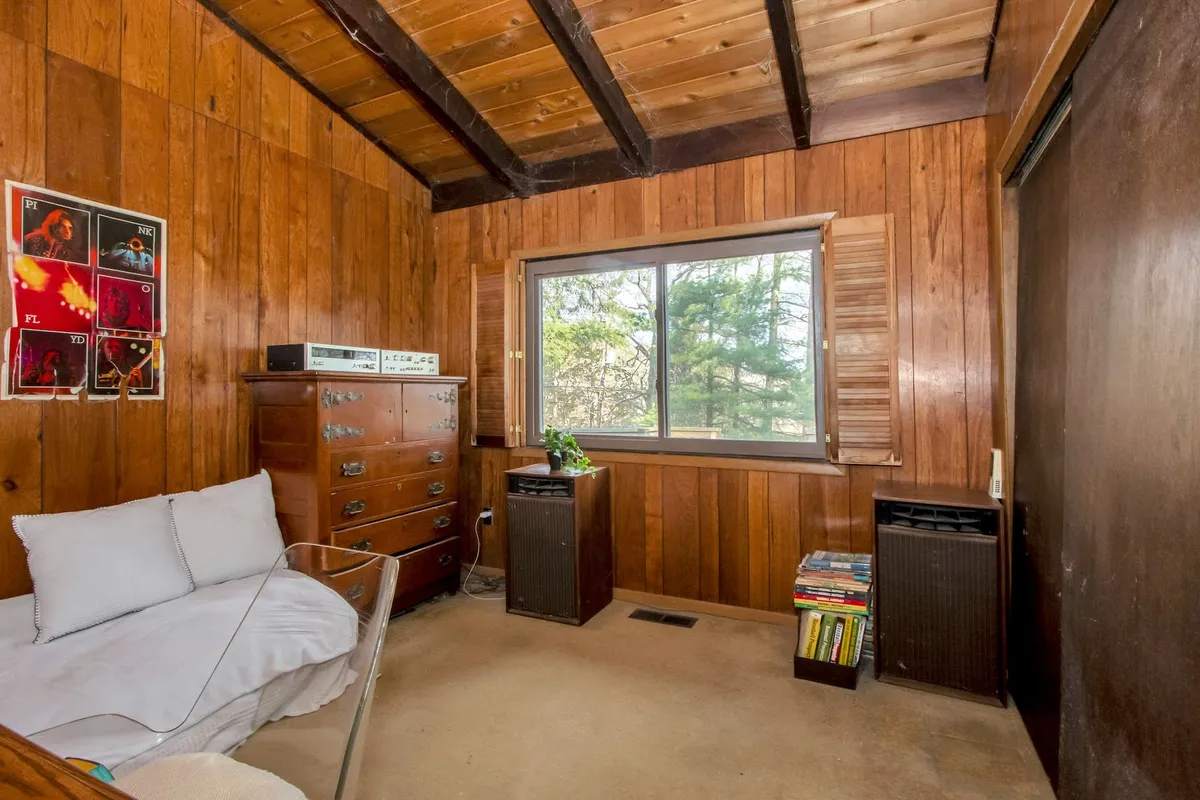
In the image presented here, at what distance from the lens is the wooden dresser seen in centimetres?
258

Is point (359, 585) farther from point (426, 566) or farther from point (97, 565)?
point (426, 566)

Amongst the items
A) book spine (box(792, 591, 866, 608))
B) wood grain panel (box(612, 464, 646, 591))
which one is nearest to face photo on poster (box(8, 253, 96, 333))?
wood grain panel (box(612, 464, 646, 591))

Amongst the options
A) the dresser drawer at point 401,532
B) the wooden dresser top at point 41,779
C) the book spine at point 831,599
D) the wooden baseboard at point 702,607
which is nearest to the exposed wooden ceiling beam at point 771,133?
the dresser drawer at point 401,532

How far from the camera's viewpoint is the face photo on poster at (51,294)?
79.5 inches

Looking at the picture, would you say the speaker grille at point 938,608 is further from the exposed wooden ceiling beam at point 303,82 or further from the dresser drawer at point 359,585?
the exposed wooden ceiling beam at point 303,82

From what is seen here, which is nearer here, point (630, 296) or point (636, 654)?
point (636, 654)

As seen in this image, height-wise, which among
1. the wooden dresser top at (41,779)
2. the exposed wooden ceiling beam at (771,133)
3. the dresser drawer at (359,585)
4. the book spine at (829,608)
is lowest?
the book spine at (829,608)

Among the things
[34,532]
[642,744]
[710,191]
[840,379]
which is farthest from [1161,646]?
[34,532]

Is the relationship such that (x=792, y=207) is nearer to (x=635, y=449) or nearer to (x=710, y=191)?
(x=710, y=191)

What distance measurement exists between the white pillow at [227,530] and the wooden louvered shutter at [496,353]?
1.35 m

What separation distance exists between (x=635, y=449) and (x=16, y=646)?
2.53 m

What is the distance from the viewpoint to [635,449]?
3.29 metres

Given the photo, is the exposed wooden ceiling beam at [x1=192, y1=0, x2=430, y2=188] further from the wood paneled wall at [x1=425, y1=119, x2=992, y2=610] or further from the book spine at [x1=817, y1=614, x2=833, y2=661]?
the book spine at [x1=817, y1=614, x2=833, y2=661]

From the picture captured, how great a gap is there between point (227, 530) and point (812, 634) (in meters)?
2.36
